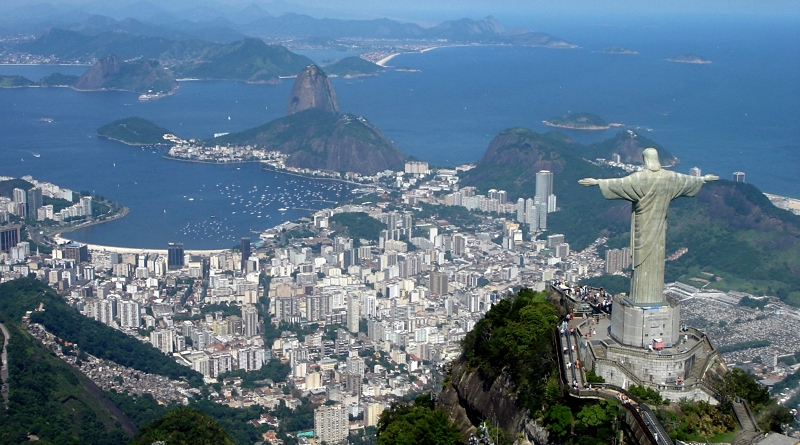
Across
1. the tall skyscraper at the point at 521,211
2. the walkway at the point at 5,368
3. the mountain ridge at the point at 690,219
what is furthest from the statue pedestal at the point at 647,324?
the tall skyscraper at the point at 521,211

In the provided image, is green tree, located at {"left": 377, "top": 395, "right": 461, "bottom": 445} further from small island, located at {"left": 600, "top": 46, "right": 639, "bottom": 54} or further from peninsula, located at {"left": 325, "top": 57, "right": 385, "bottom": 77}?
small island, located at {"left": 600, "top": 46, "right": 639, "bottom": 54}

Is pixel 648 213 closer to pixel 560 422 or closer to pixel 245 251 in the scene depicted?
pixel 560 422

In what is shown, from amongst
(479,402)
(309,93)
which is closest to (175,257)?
(479,402)

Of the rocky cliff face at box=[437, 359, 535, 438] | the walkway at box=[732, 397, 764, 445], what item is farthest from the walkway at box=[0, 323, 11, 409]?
the walkway at box=[732, 397, 764, 445]

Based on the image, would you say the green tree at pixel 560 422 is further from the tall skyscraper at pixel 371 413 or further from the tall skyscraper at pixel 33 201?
the tall skyscraper at pixel 33 201

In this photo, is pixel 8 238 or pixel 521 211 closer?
pixel 8 238
